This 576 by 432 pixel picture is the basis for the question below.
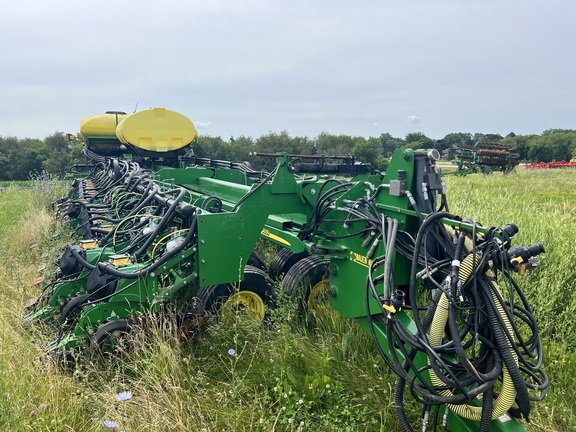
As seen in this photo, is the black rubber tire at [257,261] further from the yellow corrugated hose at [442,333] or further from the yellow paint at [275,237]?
the yellow corrugated hose at [442,333]

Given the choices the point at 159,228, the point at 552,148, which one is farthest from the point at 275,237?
the point at 552,148

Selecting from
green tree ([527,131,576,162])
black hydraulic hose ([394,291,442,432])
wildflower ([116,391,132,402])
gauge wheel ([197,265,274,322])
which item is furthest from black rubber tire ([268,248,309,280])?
green tree ([527,131,576,162])

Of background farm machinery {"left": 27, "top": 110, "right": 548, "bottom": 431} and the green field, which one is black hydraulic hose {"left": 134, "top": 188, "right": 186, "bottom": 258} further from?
the green field

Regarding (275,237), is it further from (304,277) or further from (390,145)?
(390,145)

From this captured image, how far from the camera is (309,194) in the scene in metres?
3.48

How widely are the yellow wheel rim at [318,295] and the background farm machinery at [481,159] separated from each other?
23.1m

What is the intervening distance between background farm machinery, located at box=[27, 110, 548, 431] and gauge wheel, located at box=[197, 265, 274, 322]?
0.04ft

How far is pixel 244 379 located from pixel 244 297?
1046mm

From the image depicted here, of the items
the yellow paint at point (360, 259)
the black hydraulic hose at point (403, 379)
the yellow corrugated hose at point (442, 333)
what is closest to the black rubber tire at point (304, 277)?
the yellow paint at point (360, 259)

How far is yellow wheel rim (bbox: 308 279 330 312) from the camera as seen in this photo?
14.0ft

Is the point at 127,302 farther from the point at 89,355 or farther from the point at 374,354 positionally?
the point at 374,354

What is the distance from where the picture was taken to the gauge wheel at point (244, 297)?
364 cm

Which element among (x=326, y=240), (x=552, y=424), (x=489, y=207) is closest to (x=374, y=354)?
(x=326, y=240)

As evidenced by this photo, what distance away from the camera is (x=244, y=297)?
3877 millimetres
